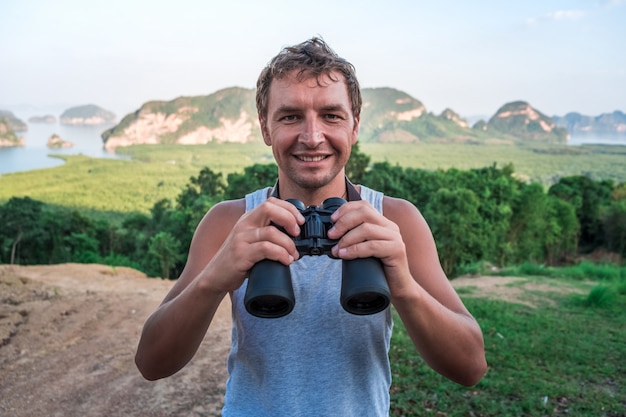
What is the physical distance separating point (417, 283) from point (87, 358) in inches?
280

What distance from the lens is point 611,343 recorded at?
7.74 m

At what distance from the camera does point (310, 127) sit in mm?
1697

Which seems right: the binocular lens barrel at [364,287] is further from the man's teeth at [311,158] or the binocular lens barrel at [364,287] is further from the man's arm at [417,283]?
the man's teeth at [311,158]

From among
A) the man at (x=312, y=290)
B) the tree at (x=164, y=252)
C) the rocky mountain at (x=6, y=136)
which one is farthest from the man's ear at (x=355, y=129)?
the rocky mountain at (x=6, y=136)

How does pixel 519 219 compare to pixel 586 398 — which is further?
pixel 519 219

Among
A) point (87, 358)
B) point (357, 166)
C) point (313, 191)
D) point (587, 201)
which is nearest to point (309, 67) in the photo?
point (313, 191)

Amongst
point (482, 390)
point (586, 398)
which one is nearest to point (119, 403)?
point (482, 390)

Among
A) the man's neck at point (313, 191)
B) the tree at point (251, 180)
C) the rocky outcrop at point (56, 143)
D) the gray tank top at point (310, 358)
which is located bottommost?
the tree at point (251, 180)

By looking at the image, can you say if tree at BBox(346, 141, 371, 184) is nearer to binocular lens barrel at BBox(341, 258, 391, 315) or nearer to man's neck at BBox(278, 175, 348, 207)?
man's neck at BBox(278, 175, 348, 207)

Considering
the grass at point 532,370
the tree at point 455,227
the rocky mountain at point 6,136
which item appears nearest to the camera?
the grass at point 532,370

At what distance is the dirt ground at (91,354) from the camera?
5.79 meters

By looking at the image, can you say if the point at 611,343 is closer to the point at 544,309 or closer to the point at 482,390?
the point at 544,309

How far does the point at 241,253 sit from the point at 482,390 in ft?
17.2

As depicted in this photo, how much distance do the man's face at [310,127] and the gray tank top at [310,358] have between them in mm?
362
